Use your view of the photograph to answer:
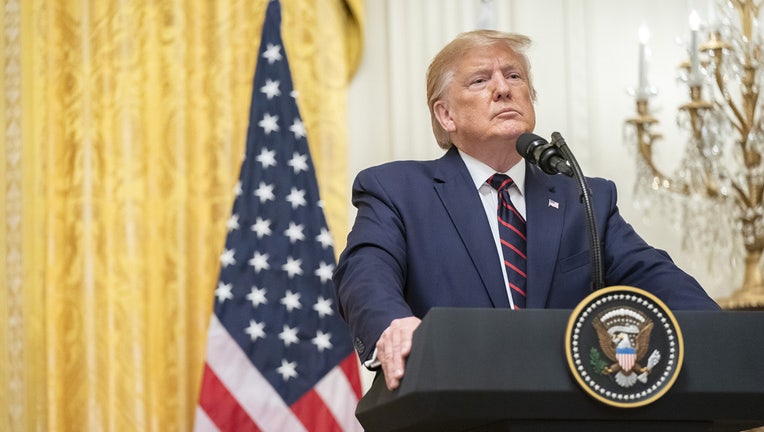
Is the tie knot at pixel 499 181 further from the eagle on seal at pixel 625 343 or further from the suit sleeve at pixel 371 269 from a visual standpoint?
the eagle on seal at pixel 625 343

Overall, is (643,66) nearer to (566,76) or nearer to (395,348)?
(566,76)

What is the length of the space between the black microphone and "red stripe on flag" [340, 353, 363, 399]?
9.29ft

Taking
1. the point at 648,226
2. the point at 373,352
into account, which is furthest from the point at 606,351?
the point at 648,226

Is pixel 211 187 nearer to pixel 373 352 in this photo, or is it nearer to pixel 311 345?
pixel 311 345

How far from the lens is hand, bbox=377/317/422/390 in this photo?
1956 mm

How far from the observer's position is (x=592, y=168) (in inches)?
219

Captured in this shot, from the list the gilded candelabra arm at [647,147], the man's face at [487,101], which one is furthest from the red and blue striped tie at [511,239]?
the gilded candelabra arm at [647,147]

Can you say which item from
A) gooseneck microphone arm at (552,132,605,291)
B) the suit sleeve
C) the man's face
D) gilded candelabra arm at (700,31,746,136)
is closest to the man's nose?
the man's face

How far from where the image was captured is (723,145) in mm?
4812

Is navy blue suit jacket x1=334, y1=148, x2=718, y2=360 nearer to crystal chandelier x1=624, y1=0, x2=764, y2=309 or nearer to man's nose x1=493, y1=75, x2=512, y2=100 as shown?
man's nose x1=493, y1=75, x2=512, y2=100

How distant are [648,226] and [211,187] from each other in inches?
86.2

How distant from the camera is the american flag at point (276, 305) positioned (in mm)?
5086

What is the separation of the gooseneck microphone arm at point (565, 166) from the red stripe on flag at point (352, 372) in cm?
281

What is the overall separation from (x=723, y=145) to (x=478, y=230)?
8.02 ft
